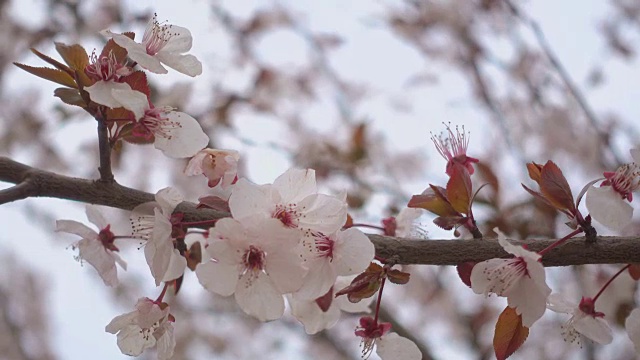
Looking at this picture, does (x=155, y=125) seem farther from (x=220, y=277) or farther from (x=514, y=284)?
(x=514, y=284)

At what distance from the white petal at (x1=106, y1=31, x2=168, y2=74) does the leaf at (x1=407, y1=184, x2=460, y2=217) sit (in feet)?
1.31

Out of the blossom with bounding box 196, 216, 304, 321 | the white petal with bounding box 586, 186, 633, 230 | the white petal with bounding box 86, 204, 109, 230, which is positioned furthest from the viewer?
the white petal with bounding box 86, 204, 109, 230

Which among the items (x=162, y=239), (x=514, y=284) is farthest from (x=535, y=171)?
(x=162, y=239)

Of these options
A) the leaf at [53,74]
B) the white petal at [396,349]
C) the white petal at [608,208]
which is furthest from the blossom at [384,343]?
the leaf at [53,74]

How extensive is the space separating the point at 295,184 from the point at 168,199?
0.16 metres

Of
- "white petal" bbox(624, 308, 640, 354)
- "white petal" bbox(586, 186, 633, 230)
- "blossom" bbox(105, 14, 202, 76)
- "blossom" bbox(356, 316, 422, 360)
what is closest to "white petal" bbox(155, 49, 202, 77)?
"blossom" bbox(105, 14, 202, 76)

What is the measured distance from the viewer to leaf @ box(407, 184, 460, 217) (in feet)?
2.83

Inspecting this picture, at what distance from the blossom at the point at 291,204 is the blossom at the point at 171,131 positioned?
0.13 m

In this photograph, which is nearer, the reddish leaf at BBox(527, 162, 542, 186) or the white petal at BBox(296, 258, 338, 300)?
the white petal at BBox(296, 258, 338, 300)

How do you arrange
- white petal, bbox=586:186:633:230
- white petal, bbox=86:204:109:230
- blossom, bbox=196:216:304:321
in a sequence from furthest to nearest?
1. white petal, bbox=86:204:109:230
2. white petal, bbox=586:186:633:230
3. blossom, bbox=196:216:304:321

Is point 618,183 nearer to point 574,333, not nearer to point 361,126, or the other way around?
point 574,333

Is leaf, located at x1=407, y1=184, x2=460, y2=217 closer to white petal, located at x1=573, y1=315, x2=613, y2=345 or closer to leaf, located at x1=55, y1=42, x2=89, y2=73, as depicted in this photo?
white petal, located at x1=573, y1=315, x2=613, y2=345

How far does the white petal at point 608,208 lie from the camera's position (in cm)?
85

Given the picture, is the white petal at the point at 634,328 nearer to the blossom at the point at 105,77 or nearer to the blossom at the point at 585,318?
the blossom at the point at 585,318
